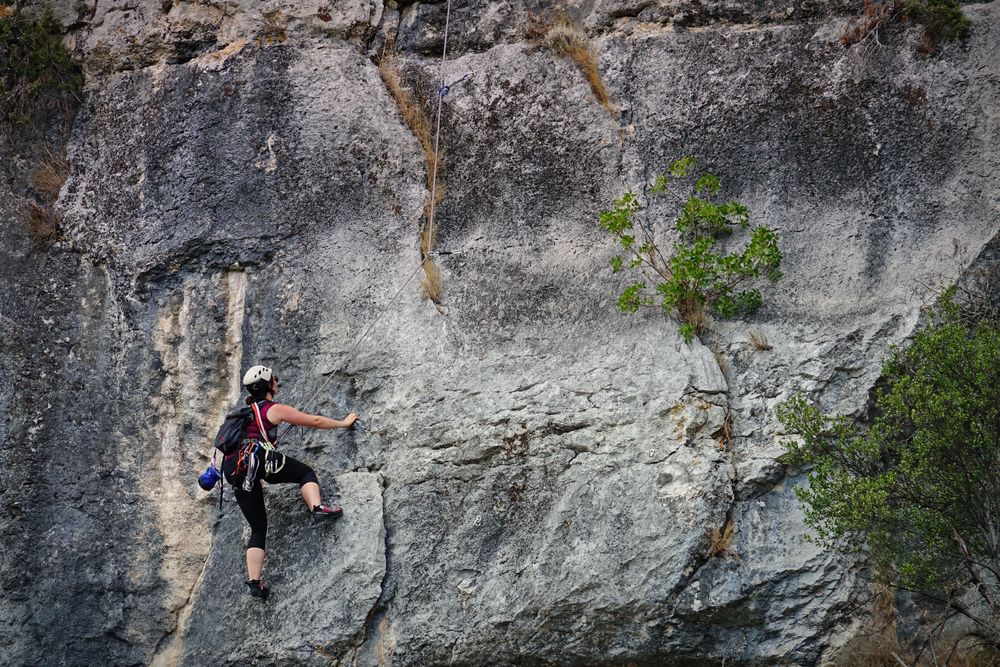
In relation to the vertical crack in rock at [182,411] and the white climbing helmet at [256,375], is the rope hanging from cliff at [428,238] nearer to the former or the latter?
the white climbing helmet at [256,375]

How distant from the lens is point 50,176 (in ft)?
35.7

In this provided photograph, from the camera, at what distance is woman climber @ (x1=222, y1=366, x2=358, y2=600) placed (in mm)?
9039

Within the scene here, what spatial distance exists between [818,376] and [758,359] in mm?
479

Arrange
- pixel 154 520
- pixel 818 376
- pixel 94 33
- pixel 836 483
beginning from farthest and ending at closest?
pixel 94 33, pixel 154 520, pixel 818 376, pixel 836 483

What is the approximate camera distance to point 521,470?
30.0 feet

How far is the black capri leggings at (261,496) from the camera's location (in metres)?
9.12

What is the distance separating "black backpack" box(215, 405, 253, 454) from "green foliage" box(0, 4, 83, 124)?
156 inches

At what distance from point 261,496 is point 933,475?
16.3ft

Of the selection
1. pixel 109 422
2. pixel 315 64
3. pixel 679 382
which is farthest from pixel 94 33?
pixel 679 382

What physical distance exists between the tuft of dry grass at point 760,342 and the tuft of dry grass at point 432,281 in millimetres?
2612

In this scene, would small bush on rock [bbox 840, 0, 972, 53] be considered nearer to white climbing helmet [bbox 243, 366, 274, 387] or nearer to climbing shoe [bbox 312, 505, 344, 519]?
white climbing helmet [bbox 243, 366, 274, 387]

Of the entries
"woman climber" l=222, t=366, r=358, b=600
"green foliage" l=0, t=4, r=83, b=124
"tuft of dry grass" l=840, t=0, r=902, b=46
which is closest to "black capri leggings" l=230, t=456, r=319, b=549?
"woman climber" l=222, t=366, r=358, b=600

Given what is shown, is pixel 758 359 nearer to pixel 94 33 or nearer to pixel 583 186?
pixel 583 186

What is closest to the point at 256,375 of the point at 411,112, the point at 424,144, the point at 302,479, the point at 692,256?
the point at 302,479
